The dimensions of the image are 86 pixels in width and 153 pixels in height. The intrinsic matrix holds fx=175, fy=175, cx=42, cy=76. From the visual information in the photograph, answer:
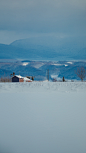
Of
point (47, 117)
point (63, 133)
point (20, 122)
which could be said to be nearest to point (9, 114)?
point (20, 122)

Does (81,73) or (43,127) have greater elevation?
(81,73)

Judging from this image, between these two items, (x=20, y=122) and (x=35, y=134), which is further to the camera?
(x=20, y=122)

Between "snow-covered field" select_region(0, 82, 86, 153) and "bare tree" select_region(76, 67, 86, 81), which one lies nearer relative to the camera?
"snow-covered field" select_region(0, 82, 86, 153)

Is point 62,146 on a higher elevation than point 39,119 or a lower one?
lower

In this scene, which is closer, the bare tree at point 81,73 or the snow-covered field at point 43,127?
the snow-covered field at point 43,127

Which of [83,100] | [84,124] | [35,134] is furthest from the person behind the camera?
[83,100]

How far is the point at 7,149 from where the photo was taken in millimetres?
1905

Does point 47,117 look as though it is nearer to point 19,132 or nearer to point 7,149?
point 19,132

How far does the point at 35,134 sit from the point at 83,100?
1.87 m

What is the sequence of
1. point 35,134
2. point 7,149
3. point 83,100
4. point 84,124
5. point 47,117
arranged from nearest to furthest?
point 7,149, point 35,134, point 84,124, point 47,117, point 83,100

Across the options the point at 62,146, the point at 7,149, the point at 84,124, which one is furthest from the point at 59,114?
the point at 7,149

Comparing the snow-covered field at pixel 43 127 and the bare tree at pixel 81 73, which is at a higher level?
the bare tree at pixel 81 73

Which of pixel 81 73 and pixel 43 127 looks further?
pixel 81 73

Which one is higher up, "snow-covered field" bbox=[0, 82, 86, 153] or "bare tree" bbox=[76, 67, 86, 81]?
"bare tree" bbox=[76, 67, 86, 81]
